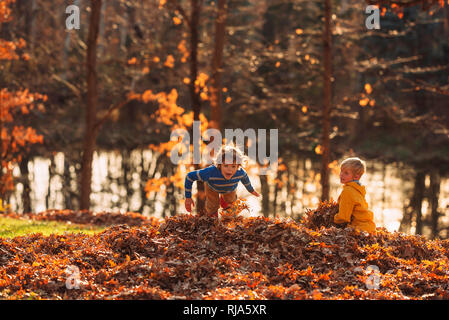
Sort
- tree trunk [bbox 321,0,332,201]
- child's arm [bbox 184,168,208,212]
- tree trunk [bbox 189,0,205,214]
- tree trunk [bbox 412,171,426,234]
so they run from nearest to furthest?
child's arm [bbox 184,168,208,212]
tree trunk [bbox 189,0,205,214]
tree trunk [bbox 321,0,332,201]
tree trunk [bbox 412,171,426,234]

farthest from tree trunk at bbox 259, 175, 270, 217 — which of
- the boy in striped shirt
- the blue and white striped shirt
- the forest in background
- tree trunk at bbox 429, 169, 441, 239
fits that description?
the blue and white striped shirt

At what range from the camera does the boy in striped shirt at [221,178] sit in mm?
7043

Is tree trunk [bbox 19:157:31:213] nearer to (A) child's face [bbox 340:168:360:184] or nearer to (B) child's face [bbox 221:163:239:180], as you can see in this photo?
(B) child's face [bbox 221:163:239:180]

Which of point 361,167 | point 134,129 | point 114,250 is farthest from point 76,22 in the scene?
point 134,129

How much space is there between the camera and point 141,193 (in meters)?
21.7

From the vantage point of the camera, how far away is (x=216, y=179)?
24.3 feet

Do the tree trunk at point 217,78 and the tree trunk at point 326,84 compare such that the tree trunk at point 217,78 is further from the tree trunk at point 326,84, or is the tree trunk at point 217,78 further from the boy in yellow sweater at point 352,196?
the boy in yellow sweater at point 352,196

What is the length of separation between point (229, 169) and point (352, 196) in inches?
66.6

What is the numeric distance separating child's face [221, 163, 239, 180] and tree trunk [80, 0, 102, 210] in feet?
25.0

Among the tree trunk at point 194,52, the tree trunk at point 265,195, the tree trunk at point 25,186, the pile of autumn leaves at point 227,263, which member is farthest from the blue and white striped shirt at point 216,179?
the tree trunk at point 25,186

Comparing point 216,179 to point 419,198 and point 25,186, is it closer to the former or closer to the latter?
point 419,198

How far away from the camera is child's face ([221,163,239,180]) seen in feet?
23.5

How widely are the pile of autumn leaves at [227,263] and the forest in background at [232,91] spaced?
5.76m

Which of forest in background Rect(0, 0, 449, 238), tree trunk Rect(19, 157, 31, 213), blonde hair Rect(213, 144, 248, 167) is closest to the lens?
blonde hair Rect(213, 144, 248, 167)
